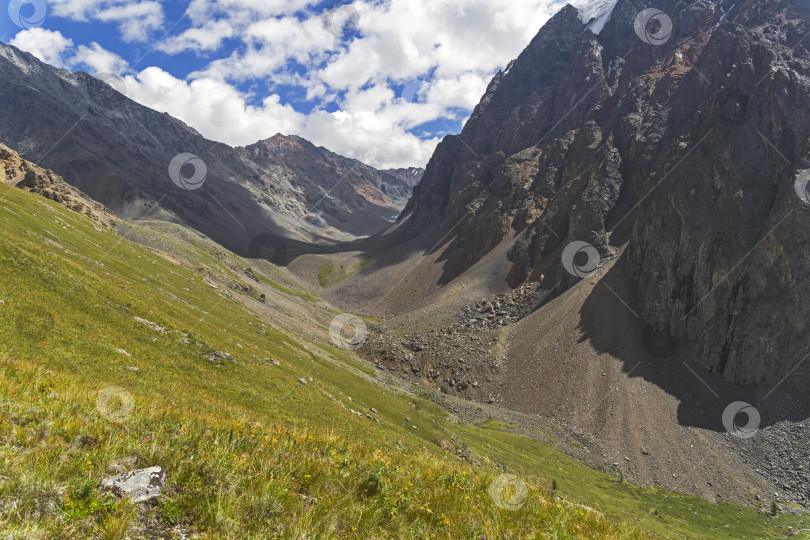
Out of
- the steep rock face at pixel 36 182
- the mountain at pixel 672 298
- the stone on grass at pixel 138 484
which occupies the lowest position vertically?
the steep rock face at pixel 36 182

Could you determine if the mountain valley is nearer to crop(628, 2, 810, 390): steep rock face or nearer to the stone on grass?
the stone on grass

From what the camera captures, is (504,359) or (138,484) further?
(504,359)

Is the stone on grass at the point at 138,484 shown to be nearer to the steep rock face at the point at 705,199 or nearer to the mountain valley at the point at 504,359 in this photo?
the mountain valley at the point at 504,359

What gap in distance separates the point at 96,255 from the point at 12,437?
49.1 metres

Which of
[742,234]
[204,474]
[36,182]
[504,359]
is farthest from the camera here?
[36,182]

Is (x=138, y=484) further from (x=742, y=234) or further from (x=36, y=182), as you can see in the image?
(x=36, y=182)

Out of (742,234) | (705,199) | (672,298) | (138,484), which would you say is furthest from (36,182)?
(742,234)

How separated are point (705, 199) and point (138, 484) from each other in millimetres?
95209

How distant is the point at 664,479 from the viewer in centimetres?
5050

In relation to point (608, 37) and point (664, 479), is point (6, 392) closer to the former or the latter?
point (664, 479)

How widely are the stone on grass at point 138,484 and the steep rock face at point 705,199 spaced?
80507 millimetres

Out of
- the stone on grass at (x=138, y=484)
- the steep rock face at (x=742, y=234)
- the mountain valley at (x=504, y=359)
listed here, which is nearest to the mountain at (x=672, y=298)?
the steep rock face at (x=742, y=234)

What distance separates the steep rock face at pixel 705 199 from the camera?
62.9 m

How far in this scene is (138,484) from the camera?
5.27m
